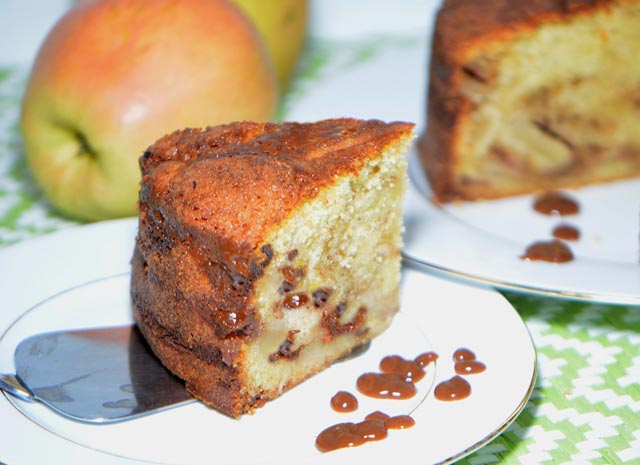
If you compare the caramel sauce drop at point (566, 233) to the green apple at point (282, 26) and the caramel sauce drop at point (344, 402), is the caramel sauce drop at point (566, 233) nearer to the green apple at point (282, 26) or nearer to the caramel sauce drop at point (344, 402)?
the caramel sauce drop at point (344, 402)

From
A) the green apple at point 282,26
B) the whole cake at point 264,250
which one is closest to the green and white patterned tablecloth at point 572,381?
the whole cake at point 264,250

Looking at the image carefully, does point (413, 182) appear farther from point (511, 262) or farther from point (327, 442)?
point (327, 442)

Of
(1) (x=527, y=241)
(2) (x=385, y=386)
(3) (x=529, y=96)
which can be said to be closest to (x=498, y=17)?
(3) (x=529, y=96)

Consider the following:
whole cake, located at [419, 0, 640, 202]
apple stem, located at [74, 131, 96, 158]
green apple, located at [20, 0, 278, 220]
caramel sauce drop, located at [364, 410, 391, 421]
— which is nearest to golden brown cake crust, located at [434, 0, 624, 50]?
whole cake, located at [419, 0, 640, 202]

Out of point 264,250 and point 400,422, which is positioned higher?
point 264,250

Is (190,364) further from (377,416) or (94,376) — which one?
(377,416)
